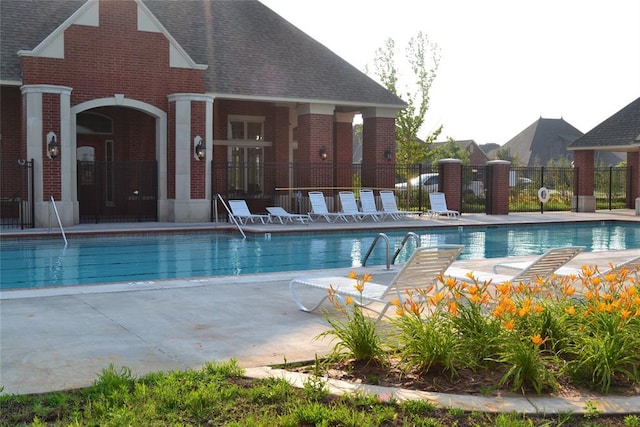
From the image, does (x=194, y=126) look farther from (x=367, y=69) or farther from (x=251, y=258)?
(x=367, y=69)

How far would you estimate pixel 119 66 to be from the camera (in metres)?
22.3

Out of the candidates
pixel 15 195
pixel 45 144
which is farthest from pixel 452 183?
pixel 15 195

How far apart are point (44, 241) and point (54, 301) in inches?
411

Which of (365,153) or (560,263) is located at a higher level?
(365,153)

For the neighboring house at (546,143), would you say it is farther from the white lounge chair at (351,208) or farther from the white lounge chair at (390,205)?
the white lounge chair at (351,208)

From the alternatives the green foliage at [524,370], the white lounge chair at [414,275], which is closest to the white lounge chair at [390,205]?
the white lounge chair at [414,275]

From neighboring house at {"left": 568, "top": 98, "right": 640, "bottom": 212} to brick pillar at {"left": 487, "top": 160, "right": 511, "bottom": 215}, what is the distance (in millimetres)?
5598

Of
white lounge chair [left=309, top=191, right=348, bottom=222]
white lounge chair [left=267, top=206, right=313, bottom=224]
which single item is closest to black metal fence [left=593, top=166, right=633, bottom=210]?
white lounge chair [left=309, top=191, right=348, bottom=222]

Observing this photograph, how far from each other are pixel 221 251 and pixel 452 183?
12764 mm

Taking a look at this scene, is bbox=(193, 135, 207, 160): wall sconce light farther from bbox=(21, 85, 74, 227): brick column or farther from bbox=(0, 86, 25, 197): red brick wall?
bbox=(0, 86, 25, 197): red brick wall

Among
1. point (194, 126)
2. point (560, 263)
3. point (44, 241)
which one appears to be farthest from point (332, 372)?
point (194, 126)

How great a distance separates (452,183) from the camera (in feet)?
91.6

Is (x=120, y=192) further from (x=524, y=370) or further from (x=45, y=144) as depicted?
(x=524, y=370)

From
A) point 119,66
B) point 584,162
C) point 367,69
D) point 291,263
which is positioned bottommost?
point 291,263
